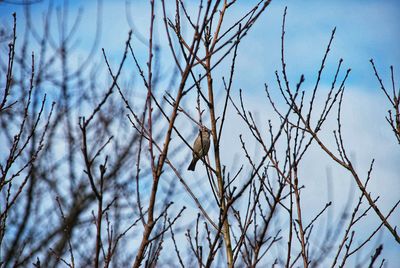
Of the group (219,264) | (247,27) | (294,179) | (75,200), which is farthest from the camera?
(75,200)

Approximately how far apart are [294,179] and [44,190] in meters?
5.83

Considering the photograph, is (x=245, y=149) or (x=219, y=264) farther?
(x=219, y=264)

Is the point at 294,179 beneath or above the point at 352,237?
above

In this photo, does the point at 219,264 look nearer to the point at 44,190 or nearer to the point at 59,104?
the point at 44,190

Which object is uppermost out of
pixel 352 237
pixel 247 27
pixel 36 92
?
pixel 36 92

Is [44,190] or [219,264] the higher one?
[44,190]

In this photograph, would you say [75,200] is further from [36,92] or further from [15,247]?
[36,92]

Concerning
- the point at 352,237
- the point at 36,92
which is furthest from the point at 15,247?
the point at 352,237

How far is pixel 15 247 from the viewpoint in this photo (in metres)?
7.16

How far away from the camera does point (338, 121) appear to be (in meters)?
3.09

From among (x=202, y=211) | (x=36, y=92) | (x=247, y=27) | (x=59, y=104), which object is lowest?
(x=202, y=211)

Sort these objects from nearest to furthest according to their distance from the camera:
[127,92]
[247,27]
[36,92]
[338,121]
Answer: [247,27] → [338,121] → [36,92] → [127,92]

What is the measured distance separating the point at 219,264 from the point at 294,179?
3.72ft

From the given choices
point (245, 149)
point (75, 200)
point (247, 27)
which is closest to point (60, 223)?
point (75, 200)
